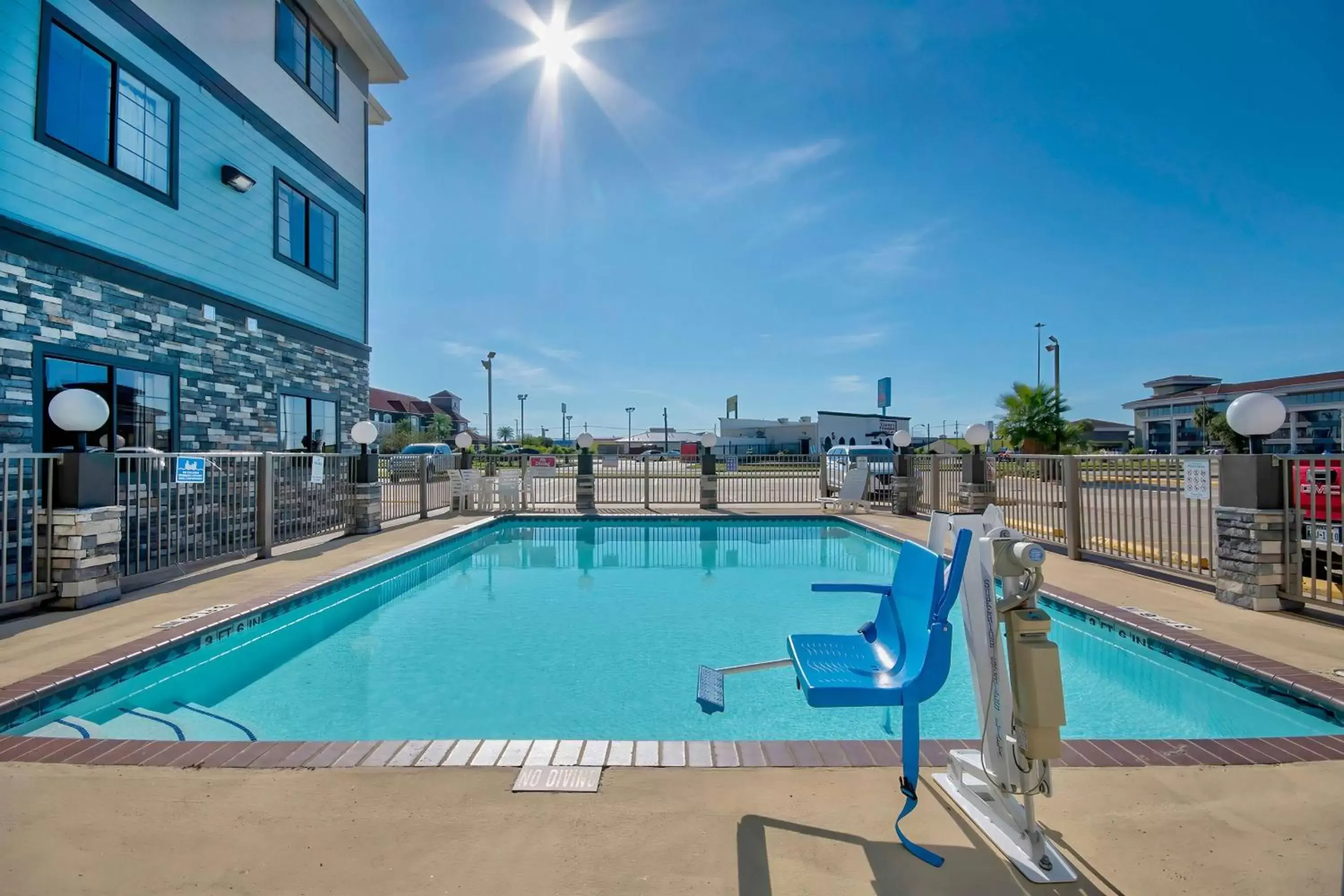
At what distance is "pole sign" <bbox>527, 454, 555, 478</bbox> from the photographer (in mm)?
14438

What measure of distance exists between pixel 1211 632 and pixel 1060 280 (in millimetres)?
18279

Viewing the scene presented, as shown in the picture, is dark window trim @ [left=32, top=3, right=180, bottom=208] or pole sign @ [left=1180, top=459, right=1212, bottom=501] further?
dark window trim @ [left=32, top=3, right=180, bottom=208]

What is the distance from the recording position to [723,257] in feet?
58.7

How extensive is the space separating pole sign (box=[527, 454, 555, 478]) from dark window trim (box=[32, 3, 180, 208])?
7.82 meters

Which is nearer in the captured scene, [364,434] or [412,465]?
[364,434]

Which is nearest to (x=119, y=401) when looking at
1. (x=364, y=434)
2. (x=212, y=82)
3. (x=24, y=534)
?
(x=24, y=534)

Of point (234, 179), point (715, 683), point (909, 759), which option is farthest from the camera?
point (234, 179)

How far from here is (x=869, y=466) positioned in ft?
50.9

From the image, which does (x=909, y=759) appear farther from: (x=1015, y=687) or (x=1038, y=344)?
(x=1038, y=344)

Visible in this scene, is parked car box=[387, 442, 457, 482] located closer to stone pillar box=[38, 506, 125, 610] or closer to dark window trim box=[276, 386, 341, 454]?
dark window trim box=[276, 386, 341, 454]

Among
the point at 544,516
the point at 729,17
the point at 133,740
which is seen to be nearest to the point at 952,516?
the point at 133,740

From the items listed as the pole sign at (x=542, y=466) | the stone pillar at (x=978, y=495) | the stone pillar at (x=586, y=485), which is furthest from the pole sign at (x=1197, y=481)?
the pole sign at (x=542, y=466)

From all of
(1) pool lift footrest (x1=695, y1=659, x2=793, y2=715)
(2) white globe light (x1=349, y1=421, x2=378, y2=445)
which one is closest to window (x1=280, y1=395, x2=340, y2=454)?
(2) white globe light (x1=349, y1=421, x2=378, y2=445)

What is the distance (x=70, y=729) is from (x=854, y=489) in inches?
495
